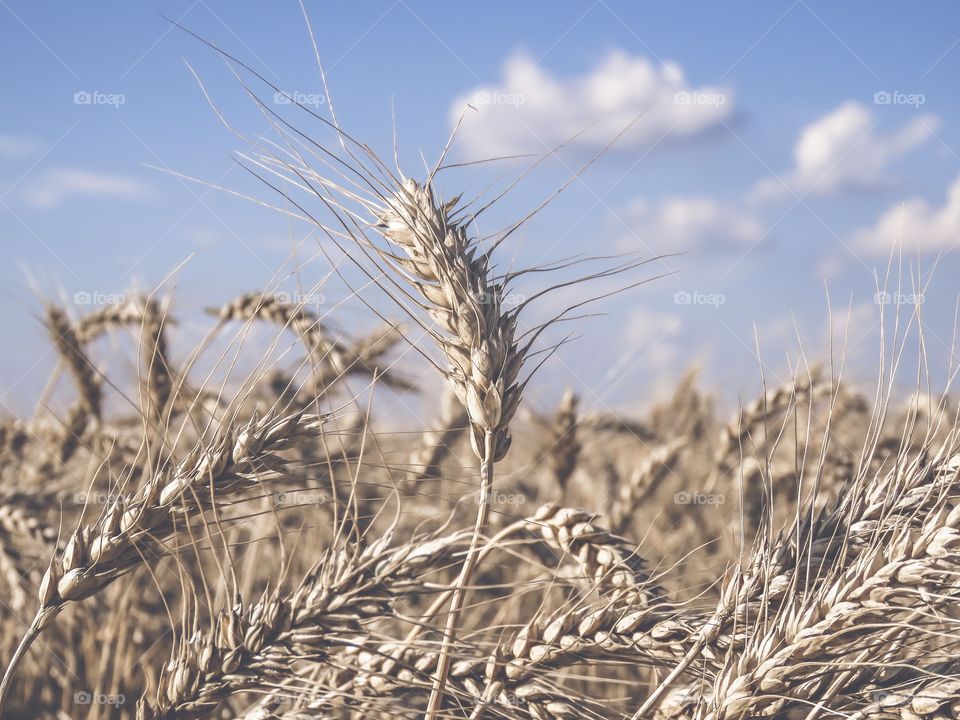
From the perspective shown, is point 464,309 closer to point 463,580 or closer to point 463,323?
point 463,323

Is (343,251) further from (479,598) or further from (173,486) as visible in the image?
(479,598)

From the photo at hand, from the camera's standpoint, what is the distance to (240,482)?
1.35m

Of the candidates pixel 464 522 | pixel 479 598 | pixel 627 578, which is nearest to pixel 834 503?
pixel 627 578

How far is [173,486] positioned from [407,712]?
55cm

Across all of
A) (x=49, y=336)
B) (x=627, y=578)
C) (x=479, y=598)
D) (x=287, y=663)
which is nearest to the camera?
(x=287, y=663)
